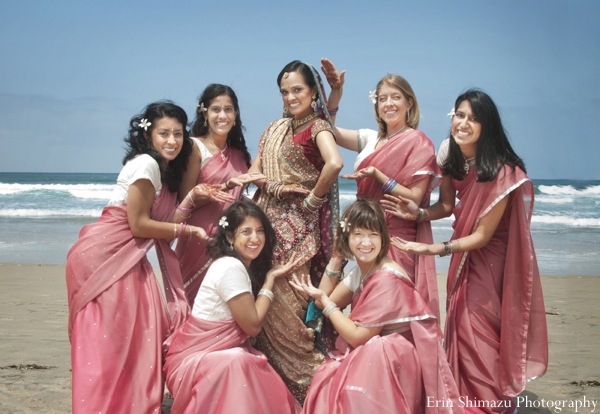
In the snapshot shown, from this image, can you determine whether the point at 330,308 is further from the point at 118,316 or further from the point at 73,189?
the point at 73,189

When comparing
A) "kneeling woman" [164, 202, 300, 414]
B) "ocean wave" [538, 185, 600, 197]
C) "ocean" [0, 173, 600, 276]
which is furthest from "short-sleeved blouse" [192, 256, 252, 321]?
"ocean wave" [538, 185, 600, 197]

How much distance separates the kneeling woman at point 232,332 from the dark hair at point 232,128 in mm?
914

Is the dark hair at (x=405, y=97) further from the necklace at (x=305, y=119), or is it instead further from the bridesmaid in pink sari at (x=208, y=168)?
the bridesmaid in pink sari at (x=208, y=168)

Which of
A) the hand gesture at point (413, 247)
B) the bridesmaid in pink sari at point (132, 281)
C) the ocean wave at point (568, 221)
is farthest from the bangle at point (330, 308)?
the ocean wave at point (568, 221)

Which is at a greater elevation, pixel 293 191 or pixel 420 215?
pixel 293 191

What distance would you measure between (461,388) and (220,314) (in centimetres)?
155

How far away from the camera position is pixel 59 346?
571 cm

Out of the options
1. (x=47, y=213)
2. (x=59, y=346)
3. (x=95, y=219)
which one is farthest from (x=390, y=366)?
(x=47, y=213)

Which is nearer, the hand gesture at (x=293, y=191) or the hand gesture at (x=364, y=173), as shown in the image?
the hand gesture at (x=364, y=173)

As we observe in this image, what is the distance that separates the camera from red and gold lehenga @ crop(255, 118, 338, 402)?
3811 mm

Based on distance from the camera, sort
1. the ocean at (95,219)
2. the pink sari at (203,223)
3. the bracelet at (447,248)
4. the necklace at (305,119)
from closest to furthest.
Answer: the bracelet at (447,248)
the necklace at (305,119)
the pink sari at (203,223)
the ocean at (95,219)

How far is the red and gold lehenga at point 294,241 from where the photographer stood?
381 cm

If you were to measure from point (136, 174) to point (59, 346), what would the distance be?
2921 millimetres

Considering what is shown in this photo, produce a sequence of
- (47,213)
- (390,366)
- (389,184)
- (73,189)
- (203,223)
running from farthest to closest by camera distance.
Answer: (73,189), (47,213), (203,223), (389,184), (390,366)
